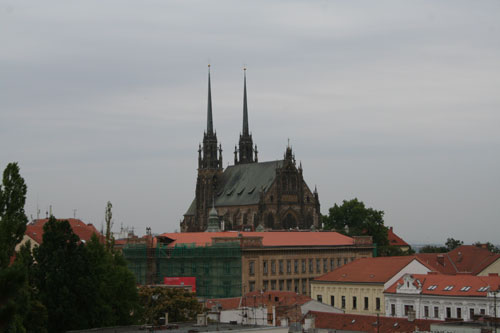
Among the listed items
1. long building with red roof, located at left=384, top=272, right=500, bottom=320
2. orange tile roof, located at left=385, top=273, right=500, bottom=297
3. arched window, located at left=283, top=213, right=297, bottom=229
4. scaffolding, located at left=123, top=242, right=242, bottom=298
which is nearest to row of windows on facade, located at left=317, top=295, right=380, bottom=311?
long building with red roof, located at left=384, top=272, right=500, bottom=320

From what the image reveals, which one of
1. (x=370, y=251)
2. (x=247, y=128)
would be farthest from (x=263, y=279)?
(x=247, y=128)

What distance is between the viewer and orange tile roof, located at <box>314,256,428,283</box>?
94500 millimetres

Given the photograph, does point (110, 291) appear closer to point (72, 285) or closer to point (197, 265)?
point (72, 285)

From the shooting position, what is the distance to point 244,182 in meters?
181

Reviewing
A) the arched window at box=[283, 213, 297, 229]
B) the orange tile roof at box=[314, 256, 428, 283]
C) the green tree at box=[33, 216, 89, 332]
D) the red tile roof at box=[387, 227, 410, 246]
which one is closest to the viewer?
the green tree at box=[33, 216, 89, 332]

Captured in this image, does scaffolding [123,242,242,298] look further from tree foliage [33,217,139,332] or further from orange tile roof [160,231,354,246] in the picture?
tree foliage [33,217,139,332]

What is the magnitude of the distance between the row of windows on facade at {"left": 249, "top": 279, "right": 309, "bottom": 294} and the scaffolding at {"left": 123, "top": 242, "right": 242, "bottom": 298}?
3.27m

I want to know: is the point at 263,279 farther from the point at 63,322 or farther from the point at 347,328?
the point at 63,322

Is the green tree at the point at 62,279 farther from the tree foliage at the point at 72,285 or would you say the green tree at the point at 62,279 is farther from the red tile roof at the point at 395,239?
the red tile roof at the point at 395,239

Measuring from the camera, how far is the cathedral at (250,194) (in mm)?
170250

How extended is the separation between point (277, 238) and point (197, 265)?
14185 mm

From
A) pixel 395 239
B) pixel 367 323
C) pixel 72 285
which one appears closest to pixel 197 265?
pixel 367 323

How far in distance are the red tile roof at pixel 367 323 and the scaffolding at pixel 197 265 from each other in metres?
42.3

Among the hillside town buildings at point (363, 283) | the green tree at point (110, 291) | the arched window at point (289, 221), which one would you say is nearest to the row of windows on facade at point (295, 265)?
the hillside town buildings at point (363, 283)
